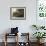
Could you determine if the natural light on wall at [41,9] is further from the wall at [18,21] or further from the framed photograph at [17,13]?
the framed photograph at [17,13]

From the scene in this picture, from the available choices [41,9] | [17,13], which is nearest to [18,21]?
[17,13]

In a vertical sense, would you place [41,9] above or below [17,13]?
above

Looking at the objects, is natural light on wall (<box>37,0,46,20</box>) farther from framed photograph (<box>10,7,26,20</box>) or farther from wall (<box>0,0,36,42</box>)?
framed photograph (<box>10,7,26,20</box>)

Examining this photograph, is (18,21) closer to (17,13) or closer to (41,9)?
(17,13)

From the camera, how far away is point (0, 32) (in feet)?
23.8

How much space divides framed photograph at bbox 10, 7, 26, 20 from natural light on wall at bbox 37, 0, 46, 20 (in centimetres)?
67

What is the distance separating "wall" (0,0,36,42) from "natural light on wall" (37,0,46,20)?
0.19m

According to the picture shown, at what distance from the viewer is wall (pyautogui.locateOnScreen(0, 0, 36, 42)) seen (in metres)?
7.18

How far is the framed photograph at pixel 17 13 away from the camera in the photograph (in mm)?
7199

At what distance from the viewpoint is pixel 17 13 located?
724 cm

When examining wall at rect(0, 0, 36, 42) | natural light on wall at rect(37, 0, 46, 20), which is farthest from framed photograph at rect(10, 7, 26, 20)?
natural light on wall at rect(37, 0, 46, 20)

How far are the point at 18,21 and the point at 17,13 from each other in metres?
0.37

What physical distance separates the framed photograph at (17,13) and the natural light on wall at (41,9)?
67 cm

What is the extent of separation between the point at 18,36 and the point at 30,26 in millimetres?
751
